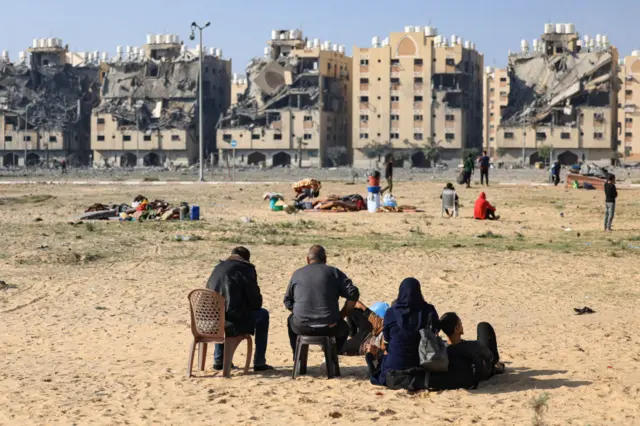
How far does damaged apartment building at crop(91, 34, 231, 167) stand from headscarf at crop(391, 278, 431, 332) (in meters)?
133

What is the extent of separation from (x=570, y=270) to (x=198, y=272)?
21.9 ft

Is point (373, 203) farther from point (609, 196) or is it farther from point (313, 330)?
point (313, 330)

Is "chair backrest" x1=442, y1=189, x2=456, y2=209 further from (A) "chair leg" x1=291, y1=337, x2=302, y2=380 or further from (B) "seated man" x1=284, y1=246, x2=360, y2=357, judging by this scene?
(A) "chair leg" x1=291, y1=337, x2=302, y2=380

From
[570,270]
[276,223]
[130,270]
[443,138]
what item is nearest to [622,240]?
[570,270]

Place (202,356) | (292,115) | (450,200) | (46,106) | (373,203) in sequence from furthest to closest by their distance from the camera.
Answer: (46,106), (292,115), (373,203), (450,200), (202,356)

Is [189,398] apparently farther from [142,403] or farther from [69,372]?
[69,372]

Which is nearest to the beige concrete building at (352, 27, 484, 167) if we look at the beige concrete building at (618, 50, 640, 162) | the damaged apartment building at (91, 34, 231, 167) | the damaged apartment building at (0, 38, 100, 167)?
the damaged apartment building at (91, 34, 231, 167)

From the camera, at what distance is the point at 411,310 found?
34.7ft

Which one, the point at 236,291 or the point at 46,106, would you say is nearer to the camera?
the point at 236,291

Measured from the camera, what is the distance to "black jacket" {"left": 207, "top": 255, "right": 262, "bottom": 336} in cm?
1138

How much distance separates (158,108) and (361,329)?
13940 cm

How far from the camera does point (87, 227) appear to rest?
2911cm

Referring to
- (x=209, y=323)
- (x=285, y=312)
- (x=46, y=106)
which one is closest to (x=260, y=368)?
(x=209, y=323)

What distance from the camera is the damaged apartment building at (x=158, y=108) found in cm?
14538
